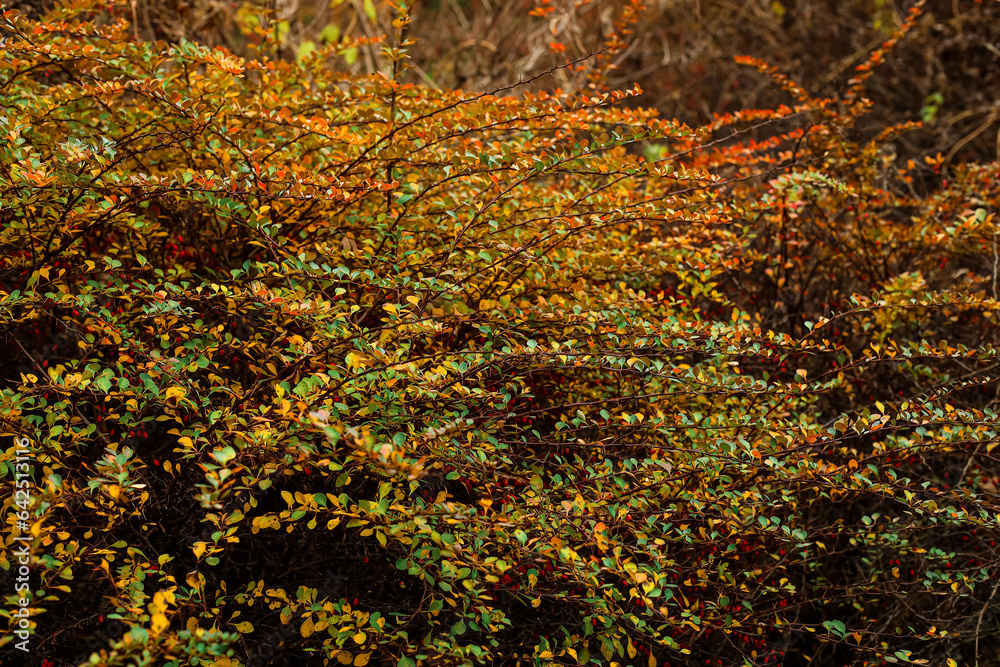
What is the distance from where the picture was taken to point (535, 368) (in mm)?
2012

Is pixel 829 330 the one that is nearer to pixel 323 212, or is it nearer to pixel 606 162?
pixel 606 162

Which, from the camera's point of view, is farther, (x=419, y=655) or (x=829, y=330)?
(x=829, y=330)

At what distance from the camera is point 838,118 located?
3496mm

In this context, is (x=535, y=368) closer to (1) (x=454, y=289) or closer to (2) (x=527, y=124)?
(1) (x=454, y=289)

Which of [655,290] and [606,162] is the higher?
[606,162]

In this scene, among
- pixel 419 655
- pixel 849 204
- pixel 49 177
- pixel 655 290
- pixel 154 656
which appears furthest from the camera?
pixel 849 204

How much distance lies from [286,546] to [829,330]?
8.71 feet

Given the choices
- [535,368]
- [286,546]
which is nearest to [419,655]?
[286,546]

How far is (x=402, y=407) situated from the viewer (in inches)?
69.6

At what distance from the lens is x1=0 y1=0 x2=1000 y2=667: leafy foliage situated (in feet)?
5.50

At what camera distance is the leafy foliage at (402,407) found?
1.68 m

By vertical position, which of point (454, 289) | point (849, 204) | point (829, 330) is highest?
point (454, 289)

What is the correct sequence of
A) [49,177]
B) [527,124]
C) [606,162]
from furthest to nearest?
Result: 1. [606,162]
2. [527,124]
3. [49,177]

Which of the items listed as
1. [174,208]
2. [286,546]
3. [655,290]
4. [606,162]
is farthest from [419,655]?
[655,290]
